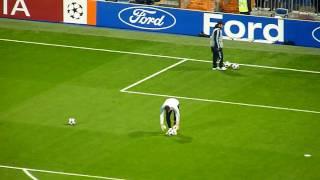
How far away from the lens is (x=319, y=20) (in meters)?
57.3

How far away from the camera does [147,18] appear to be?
57969 mm

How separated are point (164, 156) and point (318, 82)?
12376 mm

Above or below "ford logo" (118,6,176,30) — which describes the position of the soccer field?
below

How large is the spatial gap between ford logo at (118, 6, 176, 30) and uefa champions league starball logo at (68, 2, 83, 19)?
235cm

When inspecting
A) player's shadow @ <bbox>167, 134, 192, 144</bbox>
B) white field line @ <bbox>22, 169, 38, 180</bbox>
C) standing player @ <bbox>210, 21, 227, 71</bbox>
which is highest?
standing player @ <bbox>210, 21, 227, 71</bbox>

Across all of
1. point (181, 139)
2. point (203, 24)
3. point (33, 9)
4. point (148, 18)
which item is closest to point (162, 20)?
point (148, 18)

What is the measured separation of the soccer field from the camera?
40656 millimetres

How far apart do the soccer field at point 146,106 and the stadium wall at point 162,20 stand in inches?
20.3

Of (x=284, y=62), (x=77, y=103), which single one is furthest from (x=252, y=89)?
(x=77, y=103)

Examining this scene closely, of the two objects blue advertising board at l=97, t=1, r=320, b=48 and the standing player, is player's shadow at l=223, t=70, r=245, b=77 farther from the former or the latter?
blue advertising board at l=97, t=1, r=320, b=48

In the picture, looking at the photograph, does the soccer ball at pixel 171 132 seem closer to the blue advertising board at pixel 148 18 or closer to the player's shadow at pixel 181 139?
the player's shadow at pixel 181 139

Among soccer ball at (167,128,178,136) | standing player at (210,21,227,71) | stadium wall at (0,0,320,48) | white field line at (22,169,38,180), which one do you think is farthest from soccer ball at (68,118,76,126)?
stadium wall at (0,0,320,48)

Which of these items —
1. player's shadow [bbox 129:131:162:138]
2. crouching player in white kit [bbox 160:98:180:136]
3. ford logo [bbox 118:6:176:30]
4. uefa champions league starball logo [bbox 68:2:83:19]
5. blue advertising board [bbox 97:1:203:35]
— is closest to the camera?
crouching player in white kit [bbox 160:98:180:136]

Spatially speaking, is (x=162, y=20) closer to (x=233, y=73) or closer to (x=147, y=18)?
(x=147, y=18)
